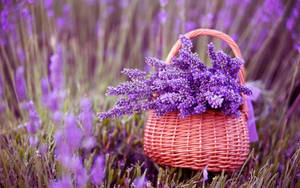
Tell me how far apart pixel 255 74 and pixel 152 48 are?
1.08 metres

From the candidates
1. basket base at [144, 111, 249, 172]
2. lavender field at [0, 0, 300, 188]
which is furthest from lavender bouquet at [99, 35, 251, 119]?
lavender field at [0, 0, 300, 188]

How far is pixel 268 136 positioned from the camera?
6.22 ft

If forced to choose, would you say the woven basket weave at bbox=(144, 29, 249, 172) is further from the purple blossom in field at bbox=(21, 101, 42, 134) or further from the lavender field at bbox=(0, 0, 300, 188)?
the purple blossom in field at bbox=(21, 101, 42, 134)

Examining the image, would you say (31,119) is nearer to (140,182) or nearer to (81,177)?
(81,177)

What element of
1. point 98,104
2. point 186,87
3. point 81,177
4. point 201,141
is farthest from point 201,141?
point 98,104

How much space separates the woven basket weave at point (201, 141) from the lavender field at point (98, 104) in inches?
2.5

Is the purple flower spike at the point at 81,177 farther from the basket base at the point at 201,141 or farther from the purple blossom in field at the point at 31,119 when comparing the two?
the basket base at the point at 201,141

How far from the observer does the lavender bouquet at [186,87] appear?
3.98 ft

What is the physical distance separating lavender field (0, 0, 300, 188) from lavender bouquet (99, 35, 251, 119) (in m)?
0.21

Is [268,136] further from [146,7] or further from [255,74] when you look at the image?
[146,7]

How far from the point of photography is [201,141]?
1.27 metres

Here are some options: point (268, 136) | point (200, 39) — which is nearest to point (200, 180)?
point (268, 136)

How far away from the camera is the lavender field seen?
1.17m

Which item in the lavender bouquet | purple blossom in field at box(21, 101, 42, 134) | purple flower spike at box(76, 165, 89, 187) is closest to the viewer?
purple flower spike at box(76, 165, 89, 187)
